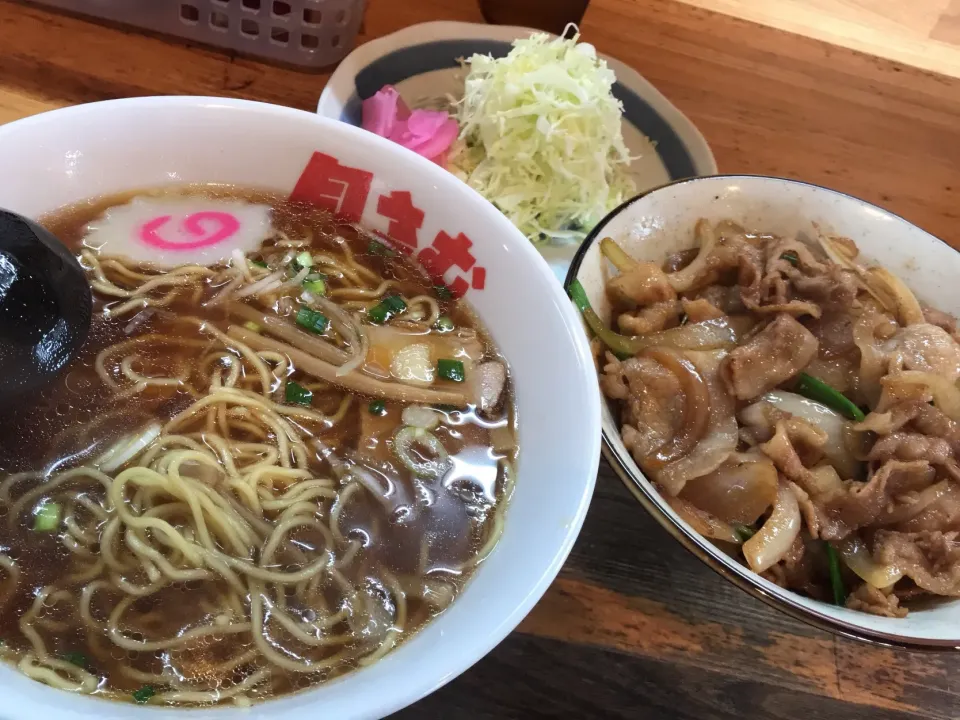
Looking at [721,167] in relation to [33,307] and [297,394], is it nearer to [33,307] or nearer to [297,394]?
[297,394]

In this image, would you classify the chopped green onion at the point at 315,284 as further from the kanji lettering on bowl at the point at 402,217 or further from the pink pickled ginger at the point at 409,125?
the pink pickled ginger at the point at 409,125

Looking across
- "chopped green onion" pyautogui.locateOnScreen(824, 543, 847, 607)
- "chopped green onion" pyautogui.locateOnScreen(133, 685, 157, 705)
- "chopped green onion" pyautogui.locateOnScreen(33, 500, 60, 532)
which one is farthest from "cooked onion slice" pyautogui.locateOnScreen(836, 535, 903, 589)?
"chopped green onion" pyautogui.locateOnScreen(33, 500, 60, 532)

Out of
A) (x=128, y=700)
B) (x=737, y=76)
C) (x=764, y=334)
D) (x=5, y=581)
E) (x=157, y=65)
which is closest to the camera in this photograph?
(x=128, y=700)

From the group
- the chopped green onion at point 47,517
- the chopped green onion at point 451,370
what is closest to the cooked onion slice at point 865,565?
the chopped green onion at point 451,370

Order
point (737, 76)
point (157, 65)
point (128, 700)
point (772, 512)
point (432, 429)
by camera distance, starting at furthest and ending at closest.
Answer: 1. point (737, 76)
2. point (157, 65)
3. point (772, 512)
4. point (432, 429)
5. point (128, 700)

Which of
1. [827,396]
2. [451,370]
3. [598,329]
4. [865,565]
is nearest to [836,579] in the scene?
[865,565]

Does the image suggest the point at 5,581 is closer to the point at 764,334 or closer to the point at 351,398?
the point at 351,398

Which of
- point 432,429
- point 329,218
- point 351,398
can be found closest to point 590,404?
point 432,429
